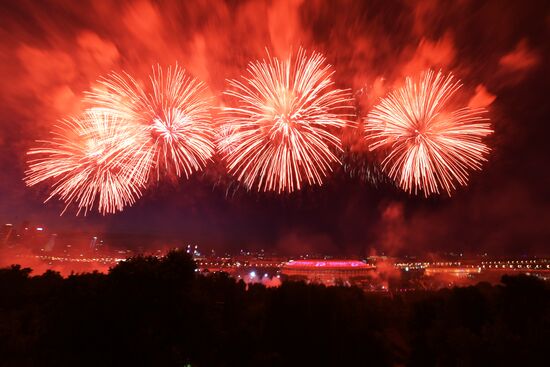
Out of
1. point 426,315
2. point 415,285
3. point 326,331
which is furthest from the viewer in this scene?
point 415,285

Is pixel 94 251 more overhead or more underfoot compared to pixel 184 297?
more overhead

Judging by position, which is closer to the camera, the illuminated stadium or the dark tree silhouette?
the dark tree silhouette

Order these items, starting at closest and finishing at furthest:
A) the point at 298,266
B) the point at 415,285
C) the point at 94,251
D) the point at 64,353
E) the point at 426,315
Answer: the point at 64,353, the point at 426,315, the point at 415,285, the point at 298,266, the point at 94,251

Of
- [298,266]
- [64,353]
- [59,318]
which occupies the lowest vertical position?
[64,353]

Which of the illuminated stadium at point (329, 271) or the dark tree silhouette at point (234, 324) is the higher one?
the illuminated stadium at point (329, 271)

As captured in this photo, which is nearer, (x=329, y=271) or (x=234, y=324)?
(x=234, y=324)

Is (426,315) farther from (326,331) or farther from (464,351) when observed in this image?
(464,351)

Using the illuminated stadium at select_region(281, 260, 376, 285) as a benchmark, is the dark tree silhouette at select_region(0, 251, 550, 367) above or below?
below

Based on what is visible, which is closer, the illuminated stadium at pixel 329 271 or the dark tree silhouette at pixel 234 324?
the dark tree silhouette at pixel 234 324

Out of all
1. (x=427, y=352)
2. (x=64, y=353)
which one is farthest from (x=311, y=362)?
(x=64, y=353)

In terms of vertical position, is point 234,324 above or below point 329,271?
below

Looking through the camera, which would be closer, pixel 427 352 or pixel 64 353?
pixel 64 353
